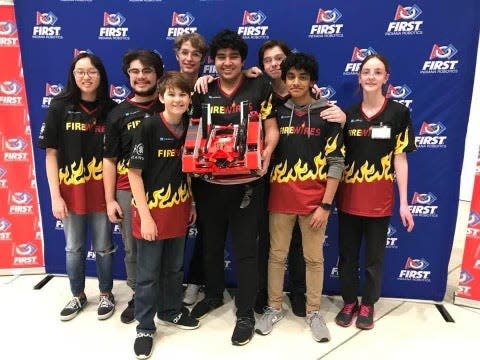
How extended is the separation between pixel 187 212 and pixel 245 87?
0.78 meters

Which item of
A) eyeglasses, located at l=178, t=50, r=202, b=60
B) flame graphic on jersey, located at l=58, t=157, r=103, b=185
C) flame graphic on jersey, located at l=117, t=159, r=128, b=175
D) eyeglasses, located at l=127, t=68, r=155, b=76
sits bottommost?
flame graphic on jersey, located at l=58, t=157, r=103, b=185

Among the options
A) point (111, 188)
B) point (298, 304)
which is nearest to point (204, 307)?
point (298, 304)

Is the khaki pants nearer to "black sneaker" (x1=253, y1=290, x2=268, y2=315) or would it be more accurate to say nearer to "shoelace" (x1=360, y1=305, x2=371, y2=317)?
"black sneaker" (x1=253, y1=290, x2=268, y2=315)

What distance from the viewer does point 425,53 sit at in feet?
8.77

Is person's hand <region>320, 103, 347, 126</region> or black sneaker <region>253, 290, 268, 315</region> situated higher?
Answer: person's hand <region>320, 103, 347, 126</region>

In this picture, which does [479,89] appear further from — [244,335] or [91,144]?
[91,144]

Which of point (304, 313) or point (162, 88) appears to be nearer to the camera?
point (162, 88)

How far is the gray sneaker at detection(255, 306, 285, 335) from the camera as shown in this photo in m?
2.52

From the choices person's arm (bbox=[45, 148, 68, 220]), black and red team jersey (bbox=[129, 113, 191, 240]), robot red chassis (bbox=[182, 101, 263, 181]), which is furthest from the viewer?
person's arm (bbox=[45, 148, 68, 220])

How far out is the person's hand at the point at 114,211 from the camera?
2436mm

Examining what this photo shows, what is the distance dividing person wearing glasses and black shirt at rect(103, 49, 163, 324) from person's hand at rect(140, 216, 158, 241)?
296 millimetres

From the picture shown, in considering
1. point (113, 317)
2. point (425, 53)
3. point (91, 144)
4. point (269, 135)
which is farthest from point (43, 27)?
point (425, 53)

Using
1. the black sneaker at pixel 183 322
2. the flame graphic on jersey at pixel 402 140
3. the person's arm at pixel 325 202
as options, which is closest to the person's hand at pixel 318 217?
the person's arm at pixel 325 202

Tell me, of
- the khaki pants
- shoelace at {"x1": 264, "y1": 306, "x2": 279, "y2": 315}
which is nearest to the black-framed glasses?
the khaki pants
